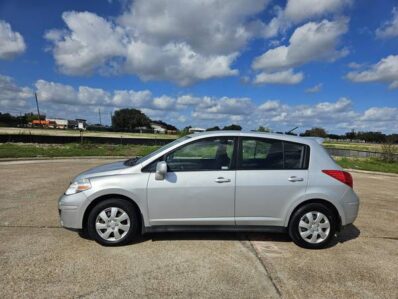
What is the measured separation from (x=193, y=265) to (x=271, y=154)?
1.96 m

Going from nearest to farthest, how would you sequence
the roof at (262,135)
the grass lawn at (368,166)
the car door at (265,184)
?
the car door at (265,184), the roof at (262,135), the grass lawn at (368,166)

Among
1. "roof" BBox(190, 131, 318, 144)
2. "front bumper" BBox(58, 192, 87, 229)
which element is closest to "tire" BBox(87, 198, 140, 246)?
"front bumper" BBox(58, 192, 87, 229)

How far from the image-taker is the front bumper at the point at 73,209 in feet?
15.9

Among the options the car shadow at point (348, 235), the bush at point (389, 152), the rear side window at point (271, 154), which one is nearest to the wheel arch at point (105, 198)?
the rear side window at point (271, 154)

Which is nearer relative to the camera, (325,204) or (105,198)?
(105,198)

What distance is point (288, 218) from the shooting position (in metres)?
5.06

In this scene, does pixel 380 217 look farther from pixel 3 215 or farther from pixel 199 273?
pixel 3 215

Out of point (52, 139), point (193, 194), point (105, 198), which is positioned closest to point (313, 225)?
point (193, 194)

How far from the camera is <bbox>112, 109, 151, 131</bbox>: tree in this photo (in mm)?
129125

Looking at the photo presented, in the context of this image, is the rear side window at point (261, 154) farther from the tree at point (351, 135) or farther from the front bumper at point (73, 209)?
the tree at point (351, 135)

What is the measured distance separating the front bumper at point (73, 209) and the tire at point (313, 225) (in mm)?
2950

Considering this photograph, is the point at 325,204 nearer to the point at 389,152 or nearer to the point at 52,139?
the point at 389,152

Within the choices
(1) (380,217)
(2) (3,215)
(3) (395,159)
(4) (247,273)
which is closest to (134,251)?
(4) (247,273)

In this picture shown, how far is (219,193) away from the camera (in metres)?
4.91
